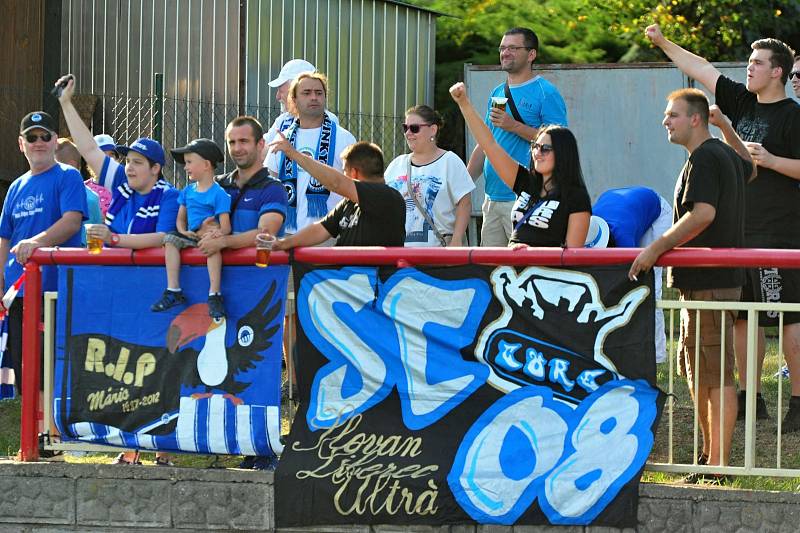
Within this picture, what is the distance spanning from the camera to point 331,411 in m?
6.59

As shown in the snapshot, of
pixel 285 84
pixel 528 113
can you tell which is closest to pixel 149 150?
pixel 285 84

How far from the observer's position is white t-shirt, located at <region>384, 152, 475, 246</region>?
833cm

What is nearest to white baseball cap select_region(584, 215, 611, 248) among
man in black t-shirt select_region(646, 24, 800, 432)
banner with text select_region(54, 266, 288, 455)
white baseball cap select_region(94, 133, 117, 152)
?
man in black t-shirt select_region(646, 24, 800, 432)

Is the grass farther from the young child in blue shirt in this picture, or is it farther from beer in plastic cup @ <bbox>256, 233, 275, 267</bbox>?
the young child in blue shirt

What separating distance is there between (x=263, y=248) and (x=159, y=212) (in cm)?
88

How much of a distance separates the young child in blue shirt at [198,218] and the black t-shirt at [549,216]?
5.02ft

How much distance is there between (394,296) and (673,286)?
143 centimetres

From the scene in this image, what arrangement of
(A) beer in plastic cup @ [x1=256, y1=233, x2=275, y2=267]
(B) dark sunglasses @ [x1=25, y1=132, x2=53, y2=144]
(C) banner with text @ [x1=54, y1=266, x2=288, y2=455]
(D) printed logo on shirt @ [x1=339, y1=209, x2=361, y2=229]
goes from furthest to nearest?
(B) dark sunglasses @ [x1=25, y1=132, x2=53, y2=144] < (D) printed logo on shirt @ [x1=339, y1=209, x2=361, y2=229] < (C) banner with text @ [x1=54, y1=266, x2=288, y2=455] < (A) beer in plastic cup @ [x1=256, y1=233, x2=275, y2=267]

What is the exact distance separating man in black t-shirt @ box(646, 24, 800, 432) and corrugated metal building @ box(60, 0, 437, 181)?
19.0 ft

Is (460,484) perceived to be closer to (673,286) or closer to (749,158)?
(673,286)

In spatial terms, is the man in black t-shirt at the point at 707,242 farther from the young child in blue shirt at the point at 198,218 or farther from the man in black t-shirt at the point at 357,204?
the young child in blue shirt at the point at 198,218

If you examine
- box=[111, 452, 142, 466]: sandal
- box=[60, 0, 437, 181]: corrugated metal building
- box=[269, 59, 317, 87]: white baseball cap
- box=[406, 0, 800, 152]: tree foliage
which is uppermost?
box=[406, 0, 800, 152]: tree foliage

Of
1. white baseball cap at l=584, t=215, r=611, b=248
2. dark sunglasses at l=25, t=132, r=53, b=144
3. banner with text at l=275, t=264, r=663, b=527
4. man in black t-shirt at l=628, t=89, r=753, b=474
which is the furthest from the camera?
dark sunglasses at l=25, t=132, r=53, b=144

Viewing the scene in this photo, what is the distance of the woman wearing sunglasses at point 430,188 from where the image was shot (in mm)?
8328
